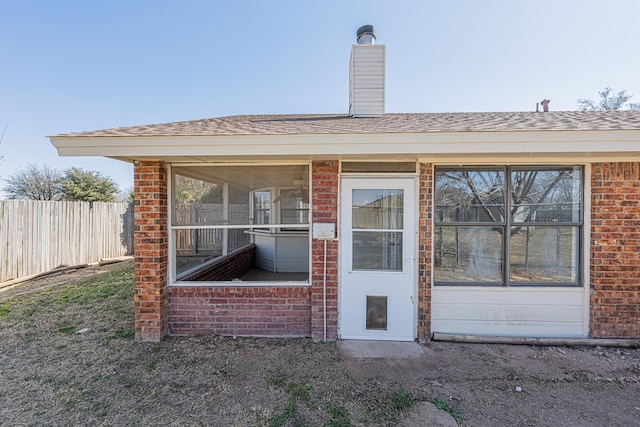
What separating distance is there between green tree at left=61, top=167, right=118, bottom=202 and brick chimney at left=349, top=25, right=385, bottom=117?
66.0 ft

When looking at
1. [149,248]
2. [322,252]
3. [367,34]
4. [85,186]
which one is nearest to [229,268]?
[149,248]

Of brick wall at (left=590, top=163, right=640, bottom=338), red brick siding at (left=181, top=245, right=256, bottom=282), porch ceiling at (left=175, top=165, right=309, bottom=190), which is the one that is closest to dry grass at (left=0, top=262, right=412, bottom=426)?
red brick siding at (left=181, top=245, right=256, bottom=282)

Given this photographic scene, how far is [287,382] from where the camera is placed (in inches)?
108

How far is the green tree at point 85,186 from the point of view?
58.6 feet

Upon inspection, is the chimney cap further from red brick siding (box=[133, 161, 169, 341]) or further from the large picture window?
red brick siding (box=[133, 161, 169, 341])

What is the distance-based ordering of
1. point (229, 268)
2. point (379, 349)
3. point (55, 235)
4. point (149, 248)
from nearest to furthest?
point (379, 349), point (149, 248), point (229, 268), point (55, 235)

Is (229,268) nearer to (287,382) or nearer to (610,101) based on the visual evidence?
(287,382)

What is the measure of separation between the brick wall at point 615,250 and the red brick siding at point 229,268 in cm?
540

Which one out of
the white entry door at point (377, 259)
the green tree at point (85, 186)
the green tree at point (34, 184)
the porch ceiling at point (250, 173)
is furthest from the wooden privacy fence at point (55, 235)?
the green tree at point (34, 184)

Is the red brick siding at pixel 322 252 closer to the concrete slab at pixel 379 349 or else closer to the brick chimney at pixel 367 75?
the concrete slab at pixel 379 349

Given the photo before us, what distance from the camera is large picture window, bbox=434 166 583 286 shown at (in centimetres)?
358

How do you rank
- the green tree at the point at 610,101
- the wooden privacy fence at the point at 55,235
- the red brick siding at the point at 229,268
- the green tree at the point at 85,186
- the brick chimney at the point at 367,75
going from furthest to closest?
the green tree at the point at 610,101 < the green tree at the point at 85,186 < the wooden privacy fence at the point at 55,235 < the brick chimney at the point at 367,75 < the red brick siding at the point at 229,268

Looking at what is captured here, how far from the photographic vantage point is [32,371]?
293cm

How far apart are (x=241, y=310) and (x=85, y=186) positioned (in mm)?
21039
